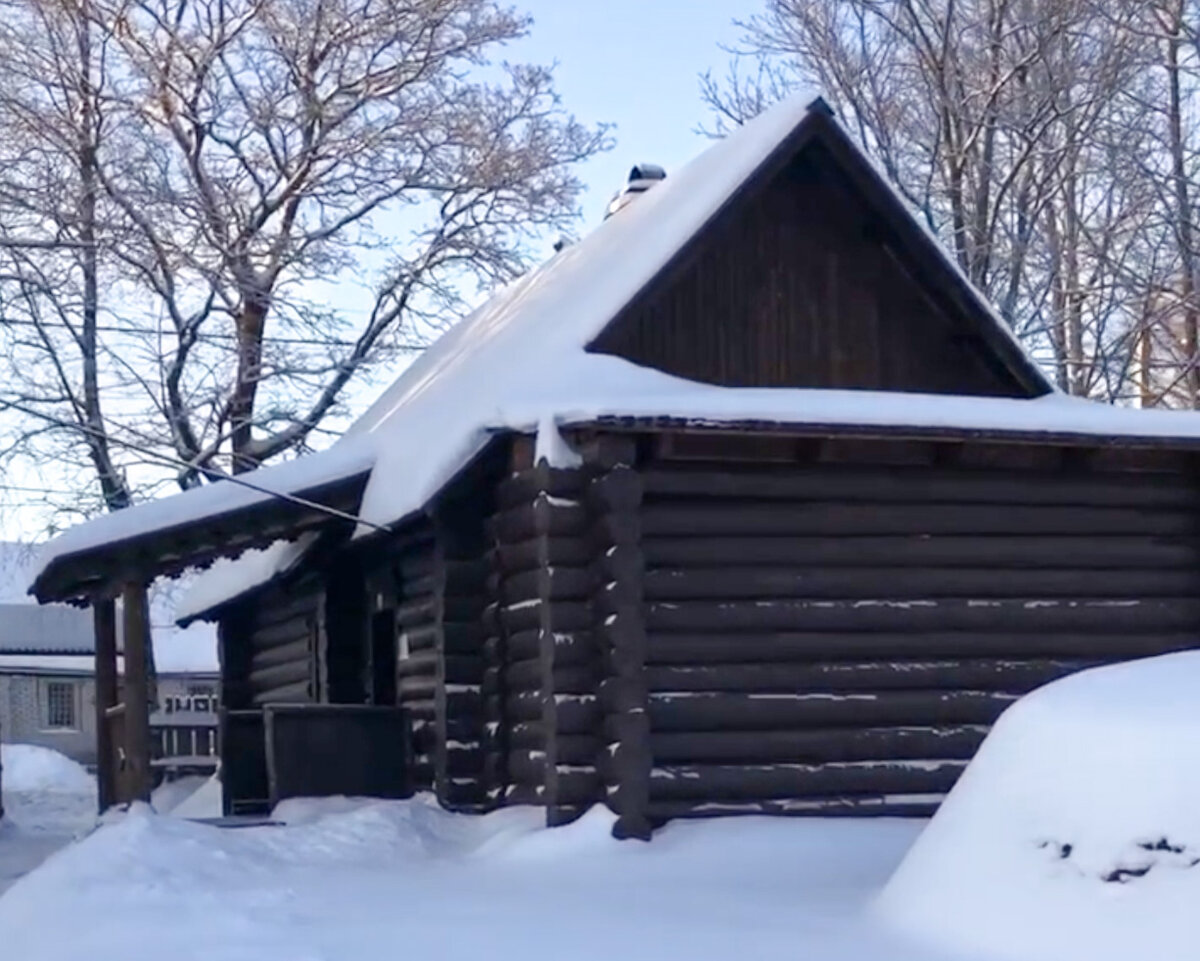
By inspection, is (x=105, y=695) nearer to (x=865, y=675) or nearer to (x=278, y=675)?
(x=278, y=675)

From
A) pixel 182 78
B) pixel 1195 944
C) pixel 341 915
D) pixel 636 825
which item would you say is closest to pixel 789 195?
pixel 636 825

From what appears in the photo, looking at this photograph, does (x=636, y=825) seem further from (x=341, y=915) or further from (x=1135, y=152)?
(x=1135, y=152)

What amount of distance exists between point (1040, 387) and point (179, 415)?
16.6 metres

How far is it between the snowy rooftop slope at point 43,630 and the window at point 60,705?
1.15 metres

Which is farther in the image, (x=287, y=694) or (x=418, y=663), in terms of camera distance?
(x=287, y=694)

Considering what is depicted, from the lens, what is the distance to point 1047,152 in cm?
2805

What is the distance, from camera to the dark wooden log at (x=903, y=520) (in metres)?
13.5

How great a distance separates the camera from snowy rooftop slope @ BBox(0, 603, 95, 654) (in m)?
49.1

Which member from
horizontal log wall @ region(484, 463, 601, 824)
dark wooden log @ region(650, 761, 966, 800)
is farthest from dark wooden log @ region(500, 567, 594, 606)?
dark wooden log @ region(650, 761, 966, 800)

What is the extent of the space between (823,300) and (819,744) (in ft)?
13.3

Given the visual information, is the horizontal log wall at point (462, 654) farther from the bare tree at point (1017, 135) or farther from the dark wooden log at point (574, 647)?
the bare tree at point (1017, 135)

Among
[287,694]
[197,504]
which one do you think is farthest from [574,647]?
[287,694]

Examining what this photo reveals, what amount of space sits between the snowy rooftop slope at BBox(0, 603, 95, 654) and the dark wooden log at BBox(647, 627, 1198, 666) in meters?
38.2

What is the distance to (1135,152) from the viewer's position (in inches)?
1007
